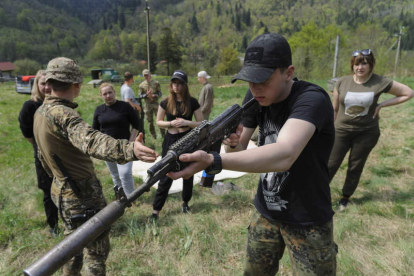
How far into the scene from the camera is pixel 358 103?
3824 mm

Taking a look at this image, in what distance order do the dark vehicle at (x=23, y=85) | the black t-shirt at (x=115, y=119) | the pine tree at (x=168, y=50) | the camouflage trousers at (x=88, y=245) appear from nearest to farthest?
the camouflage trousers at (x=88, y=245) → the black t-shirt at (x=115, y=119) → the dark vehicle at (x=23, y=85) → the pine tree at (x=168, y=50)

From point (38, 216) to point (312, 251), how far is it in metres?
4.44

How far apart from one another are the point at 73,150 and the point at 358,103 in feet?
12.5

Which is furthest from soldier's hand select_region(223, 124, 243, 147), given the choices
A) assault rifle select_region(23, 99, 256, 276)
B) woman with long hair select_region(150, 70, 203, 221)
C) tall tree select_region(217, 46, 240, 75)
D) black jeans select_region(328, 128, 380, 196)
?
tall tree select_region(217, 46, 240, 75)

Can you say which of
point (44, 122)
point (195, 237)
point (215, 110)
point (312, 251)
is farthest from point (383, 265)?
point (215, 110)

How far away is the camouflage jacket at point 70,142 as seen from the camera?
187 centimetres

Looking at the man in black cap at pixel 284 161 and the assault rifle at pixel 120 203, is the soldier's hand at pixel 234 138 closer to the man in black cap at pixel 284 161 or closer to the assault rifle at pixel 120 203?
the man in black cap at pixel 284 161

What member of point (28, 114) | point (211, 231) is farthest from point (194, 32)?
point (211, 231)

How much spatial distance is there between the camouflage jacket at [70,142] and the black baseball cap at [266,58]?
985 mm

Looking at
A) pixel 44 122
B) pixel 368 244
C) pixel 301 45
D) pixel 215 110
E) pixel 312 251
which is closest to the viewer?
pixel 312 251

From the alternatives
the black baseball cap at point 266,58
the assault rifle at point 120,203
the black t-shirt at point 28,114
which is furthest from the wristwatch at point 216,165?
the black t-shirt at point 28,114

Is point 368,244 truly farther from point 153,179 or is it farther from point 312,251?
point 153,179

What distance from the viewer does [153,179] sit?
141 cm

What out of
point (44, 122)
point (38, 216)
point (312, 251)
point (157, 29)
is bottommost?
point (38, 216)
